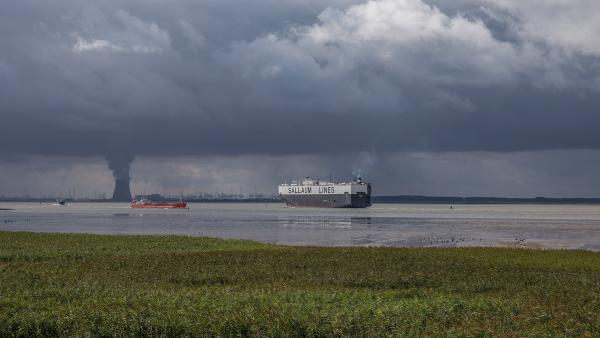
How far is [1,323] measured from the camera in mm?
19500

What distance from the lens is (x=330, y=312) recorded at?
68.7 feet

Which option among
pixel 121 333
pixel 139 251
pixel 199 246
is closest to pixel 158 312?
pixel 121 333

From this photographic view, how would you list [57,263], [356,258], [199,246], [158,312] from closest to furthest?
[158,312], [57,263], [356,258], [199,246]

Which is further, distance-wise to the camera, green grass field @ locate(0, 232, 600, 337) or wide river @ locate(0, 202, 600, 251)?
wide river @ locate(0, 202, 600, 251)

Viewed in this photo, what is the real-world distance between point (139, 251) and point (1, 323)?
1117 inches

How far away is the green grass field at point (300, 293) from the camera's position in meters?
19.3

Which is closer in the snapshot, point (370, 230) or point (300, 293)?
point (300, 293)

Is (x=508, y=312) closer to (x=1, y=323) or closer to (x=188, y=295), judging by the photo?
(x=188, y=295)

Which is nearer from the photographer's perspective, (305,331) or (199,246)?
(305,331)

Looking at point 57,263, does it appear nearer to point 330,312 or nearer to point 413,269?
point 413,269

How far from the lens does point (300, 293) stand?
25.1 m

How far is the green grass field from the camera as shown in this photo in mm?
19328

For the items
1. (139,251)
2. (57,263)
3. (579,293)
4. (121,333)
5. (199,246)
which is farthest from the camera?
(199,246)

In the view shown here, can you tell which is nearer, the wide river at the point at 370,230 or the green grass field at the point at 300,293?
the green grass field at the point at 300,293
